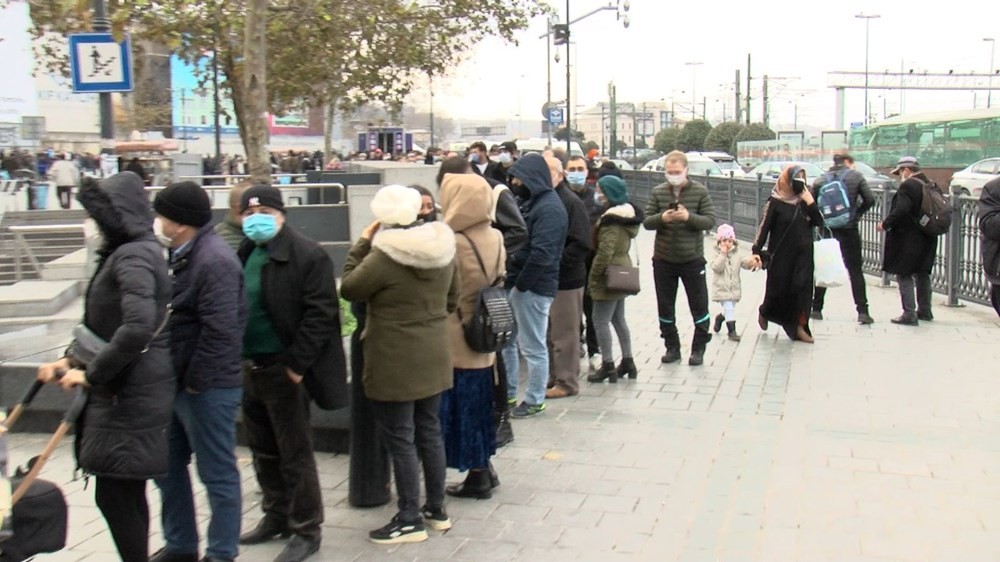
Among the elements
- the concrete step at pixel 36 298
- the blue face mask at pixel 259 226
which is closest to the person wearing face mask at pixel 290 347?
the blue face mask at pixel 259 226

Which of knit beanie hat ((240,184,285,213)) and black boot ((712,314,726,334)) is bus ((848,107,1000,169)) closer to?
black boot ((712,314,726,334))

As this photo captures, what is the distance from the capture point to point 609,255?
8.25 meters

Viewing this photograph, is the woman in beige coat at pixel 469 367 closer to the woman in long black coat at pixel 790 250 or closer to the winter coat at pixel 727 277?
the woman in long black coat at pixel 790 250

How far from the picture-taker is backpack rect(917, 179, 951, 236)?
35.2 ft

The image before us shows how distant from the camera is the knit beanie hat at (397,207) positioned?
4797 millimetres

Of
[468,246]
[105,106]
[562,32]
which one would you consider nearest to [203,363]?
[468,246]

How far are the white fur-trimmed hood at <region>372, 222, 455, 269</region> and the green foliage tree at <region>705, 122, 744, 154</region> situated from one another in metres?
65.0

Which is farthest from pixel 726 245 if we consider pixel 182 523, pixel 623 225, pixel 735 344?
pixel 182 523

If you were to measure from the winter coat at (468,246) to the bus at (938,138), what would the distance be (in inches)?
1490

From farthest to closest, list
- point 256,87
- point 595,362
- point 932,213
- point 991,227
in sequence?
point 932,213 < point 991,227 < point 595,362 < point 256,87

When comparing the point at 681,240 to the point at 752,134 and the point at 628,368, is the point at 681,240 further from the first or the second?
the point at 752,134

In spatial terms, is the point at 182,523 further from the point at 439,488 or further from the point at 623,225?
the point at 623,225

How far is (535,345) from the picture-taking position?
7.21m

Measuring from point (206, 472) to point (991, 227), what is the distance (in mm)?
8021
